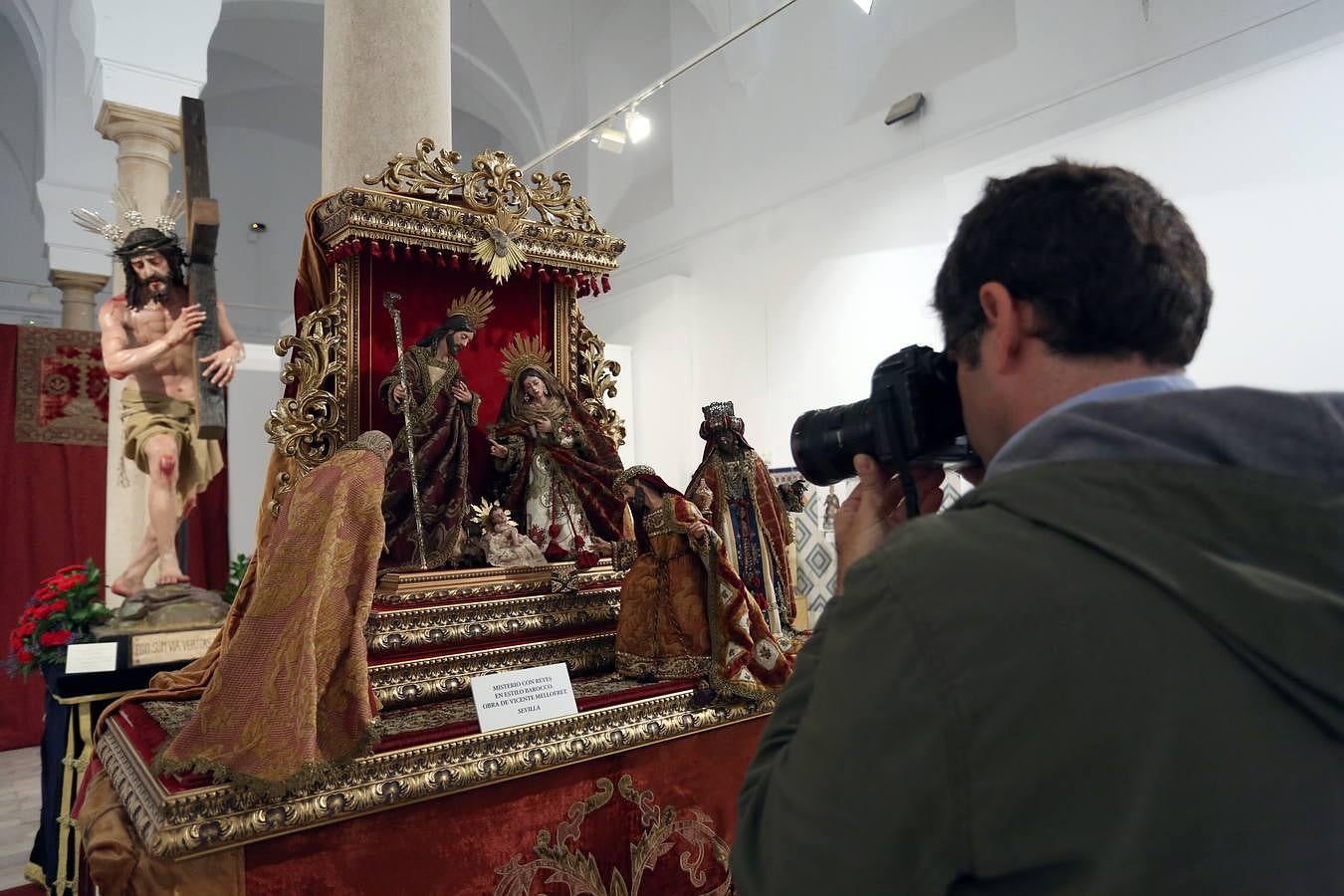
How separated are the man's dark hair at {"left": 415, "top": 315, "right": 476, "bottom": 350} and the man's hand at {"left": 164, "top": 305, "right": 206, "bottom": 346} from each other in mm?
1951

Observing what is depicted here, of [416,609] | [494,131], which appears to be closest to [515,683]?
[416,609]

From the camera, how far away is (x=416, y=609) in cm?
263

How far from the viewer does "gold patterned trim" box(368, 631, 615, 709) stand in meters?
2.46

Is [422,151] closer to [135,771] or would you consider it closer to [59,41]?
[135,771]

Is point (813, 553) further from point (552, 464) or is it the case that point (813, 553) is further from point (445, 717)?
point (445, 717)

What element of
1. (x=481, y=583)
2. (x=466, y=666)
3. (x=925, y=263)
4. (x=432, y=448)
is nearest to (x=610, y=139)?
(x=925, y=263)

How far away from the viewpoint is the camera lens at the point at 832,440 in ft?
4.56

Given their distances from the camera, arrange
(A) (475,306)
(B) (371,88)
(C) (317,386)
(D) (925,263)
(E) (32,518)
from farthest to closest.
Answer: (E) (32,518)
(D) (925,263)
(B) (371,88)
(A) (475,306)
(C) (317,386)

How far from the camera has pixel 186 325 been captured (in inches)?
182

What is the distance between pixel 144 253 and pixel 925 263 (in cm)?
532

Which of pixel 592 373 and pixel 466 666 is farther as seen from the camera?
pixel 592 373

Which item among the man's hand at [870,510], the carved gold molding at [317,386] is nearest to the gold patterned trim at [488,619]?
the carved gold molding at [317,386]

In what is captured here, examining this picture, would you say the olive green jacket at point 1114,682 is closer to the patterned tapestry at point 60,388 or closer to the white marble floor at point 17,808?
the white marble floor at point 17,808

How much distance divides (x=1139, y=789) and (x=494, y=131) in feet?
47.4
